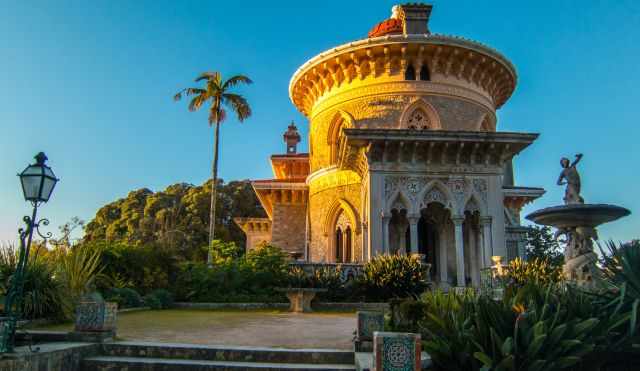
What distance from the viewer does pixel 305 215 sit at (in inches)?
955

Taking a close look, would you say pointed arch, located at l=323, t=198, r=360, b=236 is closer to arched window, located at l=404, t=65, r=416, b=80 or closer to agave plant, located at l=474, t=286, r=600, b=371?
arched window, located at l=404, t=65, r=416, b=80

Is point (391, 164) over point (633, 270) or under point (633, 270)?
over

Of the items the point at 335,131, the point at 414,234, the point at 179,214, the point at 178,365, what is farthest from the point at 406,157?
the point at 179,214

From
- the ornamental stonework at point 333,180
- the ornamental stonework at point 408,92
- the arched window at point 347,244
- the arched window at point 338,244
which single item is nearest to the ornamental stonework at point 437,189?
the ornamental stonework at point 333,180

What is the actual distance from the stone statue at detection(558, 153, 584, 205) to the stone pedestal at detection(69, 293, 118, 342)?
26.6 ft

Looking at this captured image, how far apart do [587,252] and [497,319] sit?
4.23 meters

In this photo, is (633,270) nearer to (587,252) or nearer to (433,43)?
(587,252)

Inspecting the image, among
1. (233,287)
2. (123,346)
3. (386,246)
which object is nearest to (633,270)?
(123,346)

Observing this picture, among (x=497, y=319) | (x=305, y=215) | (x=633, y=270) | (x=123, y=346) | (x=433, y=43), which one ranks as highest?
(x=433, y=43)

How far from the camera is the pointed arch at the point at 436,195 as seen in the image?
1653 centimetres

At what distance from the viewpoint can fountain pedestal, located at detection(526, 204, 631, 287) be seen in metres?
8.16

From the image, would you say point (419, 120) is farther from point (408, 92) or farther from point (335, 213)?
point (335, 213)

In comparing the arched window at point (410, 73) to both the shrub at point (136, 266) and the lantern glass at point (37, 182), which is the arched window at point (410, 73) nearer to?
the shrub at point (136, 266)

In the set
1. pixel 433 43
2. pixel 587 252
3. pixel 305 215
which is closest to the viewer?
pixel 587 252
